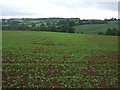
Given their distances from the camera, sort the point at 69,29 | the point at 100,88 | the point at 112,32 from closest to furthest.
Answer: the point at 100,88
the point at 112,32
the point at 69,29

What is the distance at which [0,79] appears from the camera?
9148 mm

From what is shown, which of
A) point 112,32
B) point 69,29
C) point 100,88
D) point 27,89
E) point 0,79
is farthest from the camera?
point 69,29

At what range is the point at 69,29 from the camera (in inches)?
3541

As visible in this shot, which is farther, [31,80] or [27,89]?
[31,80]

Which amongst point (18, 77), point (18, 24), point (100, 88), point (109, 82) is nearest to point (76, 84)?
point (100, 88)

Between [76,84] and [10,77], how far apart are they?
5.03 m

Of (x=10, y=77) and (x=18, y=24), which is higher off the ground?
(x=18, y=24)

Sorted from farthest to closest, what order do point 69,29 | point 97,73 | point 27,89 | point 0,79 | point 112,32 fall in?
1. point 69,29
2. point 112,32
3. point 97,73
4. point 0,79
5. point 27,89

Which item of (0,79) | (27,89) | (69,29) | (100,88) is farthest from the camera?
(69,29)

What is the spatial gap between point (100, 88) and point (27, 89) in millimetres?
4785

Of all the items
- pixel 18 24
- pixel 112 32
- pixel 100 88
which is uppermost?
pixel 18 24

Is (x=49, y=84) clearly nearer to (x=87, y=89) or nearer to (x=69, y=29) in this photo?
(x=87, y=89)

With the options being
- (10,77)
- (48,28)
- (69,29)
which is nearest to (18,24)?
(48,28)

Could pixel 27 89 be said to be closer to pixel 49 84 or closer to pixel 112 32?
pixel 49 84
